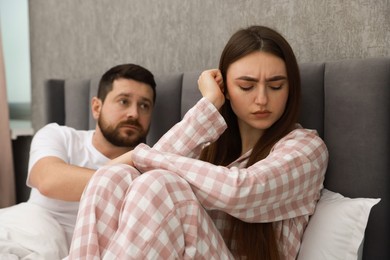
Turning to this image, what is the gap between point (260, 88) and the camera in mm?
1343

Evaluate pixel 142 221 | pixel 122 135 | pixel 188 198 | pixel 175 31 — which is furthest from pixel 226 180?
pixel 175 31

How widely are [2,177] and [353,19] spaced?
2193 millimetres

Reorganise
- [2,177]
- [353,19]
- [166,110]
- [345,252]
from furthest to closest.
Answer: [2,177], [166,110], [353,19], [345,252]

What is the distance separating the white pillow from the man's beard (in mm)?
824

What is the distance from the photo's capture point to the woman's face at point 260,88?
1343 mm

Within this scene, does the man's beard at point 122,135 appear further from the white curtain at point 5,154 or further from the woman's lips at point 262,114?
the white curtain at point 5,154

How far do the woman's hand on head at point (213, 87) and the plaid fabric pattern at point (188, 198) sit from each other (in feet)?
0.24

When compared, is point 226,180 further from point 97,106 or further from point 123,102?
point 97,106

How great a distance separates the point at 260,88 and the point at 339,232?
1.47 feet

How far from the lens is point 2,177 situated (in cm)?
279

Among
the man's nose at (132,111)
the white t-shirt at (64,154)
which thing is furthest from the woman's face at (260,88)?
the white t-shirt at (64,154)

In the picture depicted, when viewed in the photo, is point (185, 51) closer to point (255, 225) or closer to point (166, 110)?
point (166, 110)

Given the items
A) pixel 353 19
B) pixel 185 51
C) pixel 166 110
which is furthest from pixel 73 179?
pixel 353 19

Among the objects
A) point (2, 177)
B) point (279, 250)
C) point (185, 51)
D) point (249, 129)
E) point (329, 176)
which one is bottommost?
point (2, 177)
